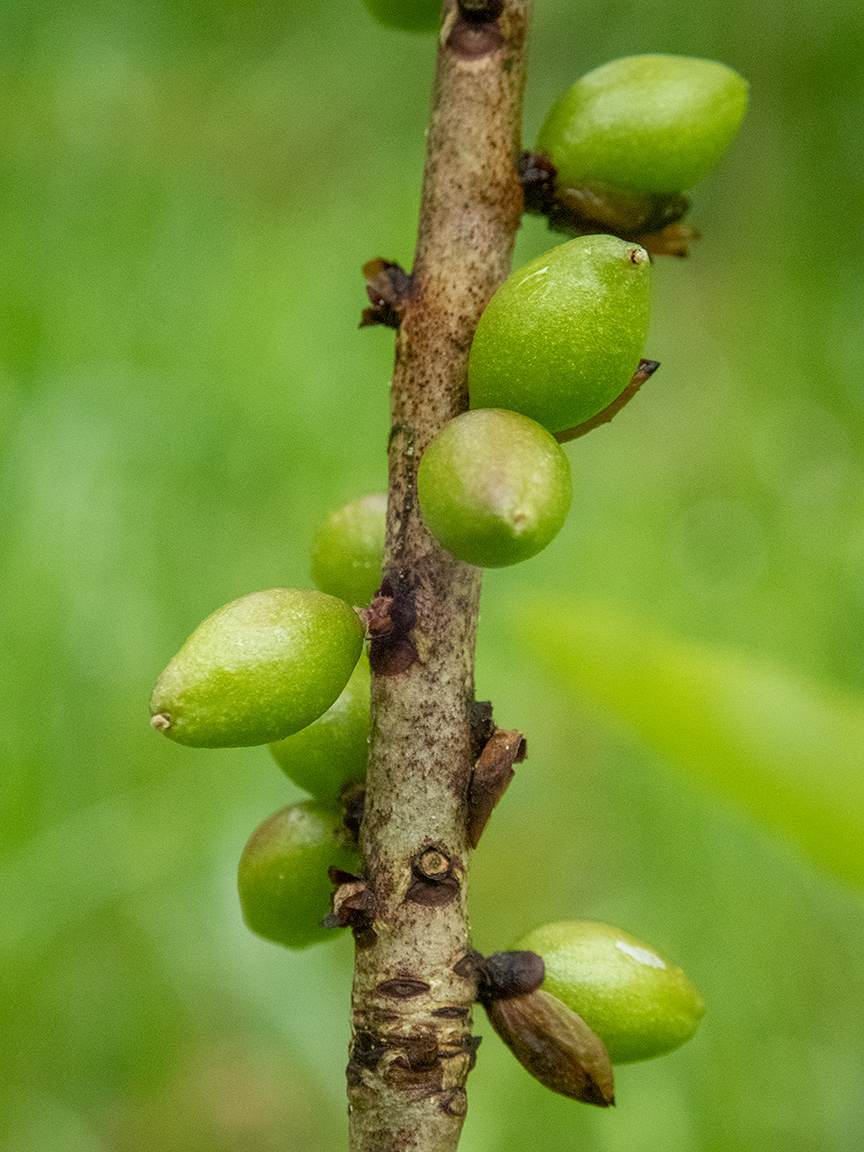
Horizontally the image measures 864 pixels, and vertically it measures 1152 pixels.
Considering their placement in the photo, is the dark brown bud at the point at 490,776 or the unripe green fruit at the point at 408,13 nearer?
the dark brown bud at the point at 490,776

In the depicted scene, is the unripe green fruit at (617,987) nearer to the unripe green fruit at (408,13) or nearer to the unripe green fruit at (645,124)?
the unripe green fruit at (645,124)

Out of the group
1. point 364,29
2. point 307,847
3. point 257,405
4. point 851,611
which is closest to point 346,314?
point 257,405

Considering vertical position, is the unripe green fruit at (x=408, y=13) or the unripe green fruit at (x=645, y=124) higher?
the unripe green fruit at (x=408, y=13)

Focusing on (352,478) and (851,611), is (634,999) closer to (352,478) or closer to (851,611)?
(352,478)

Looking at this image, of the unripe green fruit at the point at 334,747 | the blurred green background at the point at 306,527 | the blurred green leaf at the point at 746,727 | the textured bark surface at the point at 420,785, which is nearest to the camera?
the blurred green leaf at the point at 746,727

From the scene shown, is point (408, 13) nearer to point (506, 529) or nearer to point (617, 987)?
point (506, 529)

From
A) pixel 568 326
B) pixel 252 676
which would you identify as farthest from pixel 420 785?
pixel 568 326

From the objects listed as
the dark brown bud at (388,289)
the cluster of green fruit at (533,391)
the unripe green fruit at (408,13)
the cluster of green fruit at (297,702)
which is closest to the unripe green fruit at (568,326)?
the cluster of green fruit at (533,391)

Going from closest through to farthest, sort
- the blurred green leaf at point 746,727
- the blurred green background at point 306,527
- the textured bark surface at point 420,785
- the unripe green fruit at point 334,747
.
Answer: the blurred green leaf at point 746,727, the textured bark surface at point 420,785, the unripe green fruit at point 334,747, the blurred green background at point 306,527
